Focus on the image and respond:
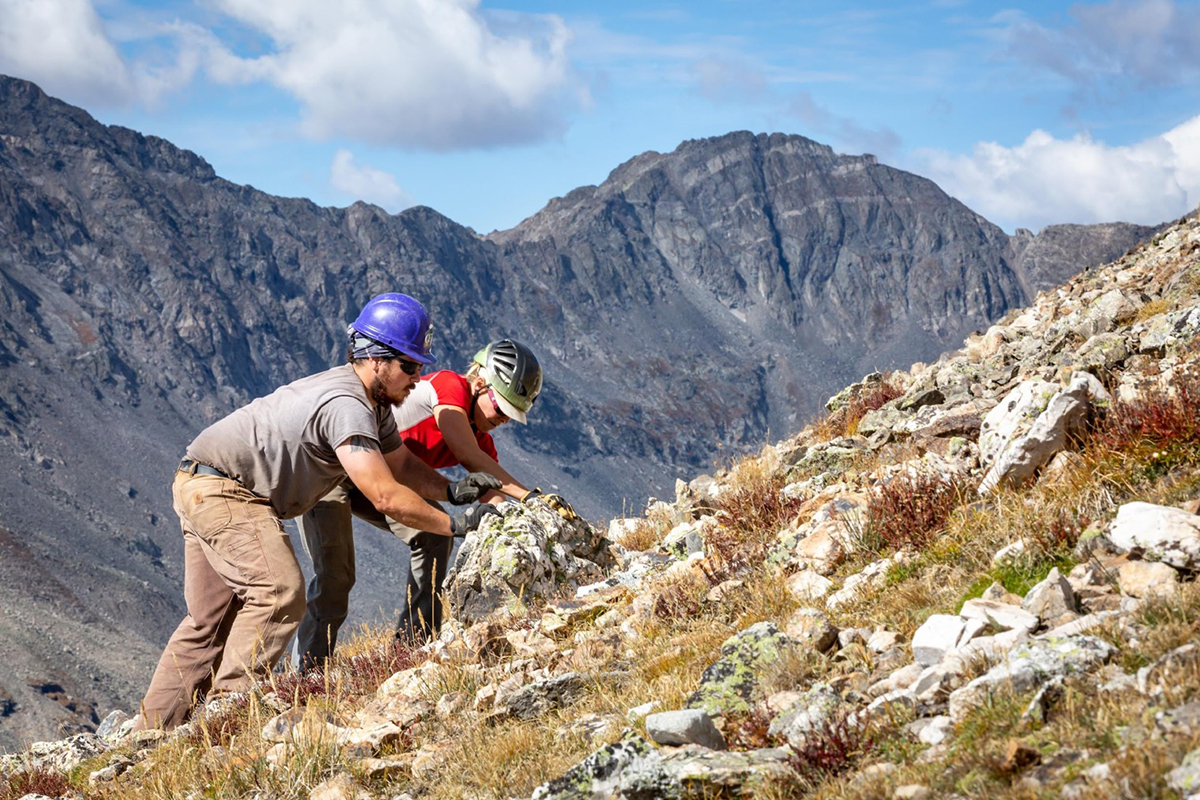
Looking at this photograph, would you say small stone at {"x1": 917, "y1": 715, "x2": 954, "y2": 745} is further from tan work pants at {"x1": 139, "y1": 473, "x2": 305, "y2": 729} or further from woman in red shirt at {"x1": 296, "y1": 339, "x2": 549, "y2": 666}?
woman in red shirt at {"x1": 296, "y1": 339, "x2": 549, "y2": 666}

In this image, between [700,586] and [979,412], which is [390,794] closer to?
[700,586]

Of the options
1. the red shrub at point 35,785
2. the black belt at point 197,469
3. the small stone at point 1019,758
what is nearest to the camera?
the small stone at point 1019,758

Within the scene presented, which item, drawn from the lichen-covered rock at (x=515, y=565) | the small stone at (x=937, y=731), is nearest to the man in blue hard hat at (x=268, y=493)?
the lichen-covered rock at (x=515, y=565)

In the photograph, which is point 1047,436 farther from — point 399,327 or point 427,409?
point 427,409

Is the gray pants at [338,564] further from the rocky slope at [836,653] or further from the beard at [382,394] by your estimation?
the beard at [382,394]

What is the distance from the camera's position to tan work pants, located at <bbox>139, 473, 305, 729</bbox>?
594cm

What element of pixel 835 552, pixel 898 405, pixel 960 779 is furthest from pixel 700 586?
pixel 898 405

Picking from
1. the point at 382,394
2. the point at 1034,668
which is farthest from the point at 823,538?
the point at 382,394

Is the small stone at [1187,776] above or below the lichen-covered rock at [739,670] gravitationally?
below

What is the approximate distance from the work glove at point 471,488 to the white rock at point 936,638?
3.57 metres

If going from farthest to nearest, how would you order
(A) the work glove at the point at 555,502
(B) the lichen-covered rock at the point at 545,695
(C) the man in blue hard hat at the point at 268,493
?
(A) the work glove at the point at 555,502 → (C) the man in blue hard hat at the point at 268,493 → (B) the lichen-covered rock at the point at 545,695

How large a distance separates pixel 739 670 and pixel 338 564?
4.31 metres

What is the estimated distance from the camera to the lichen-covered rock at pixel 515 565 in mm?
6863

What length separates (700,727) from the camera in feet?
13.1
